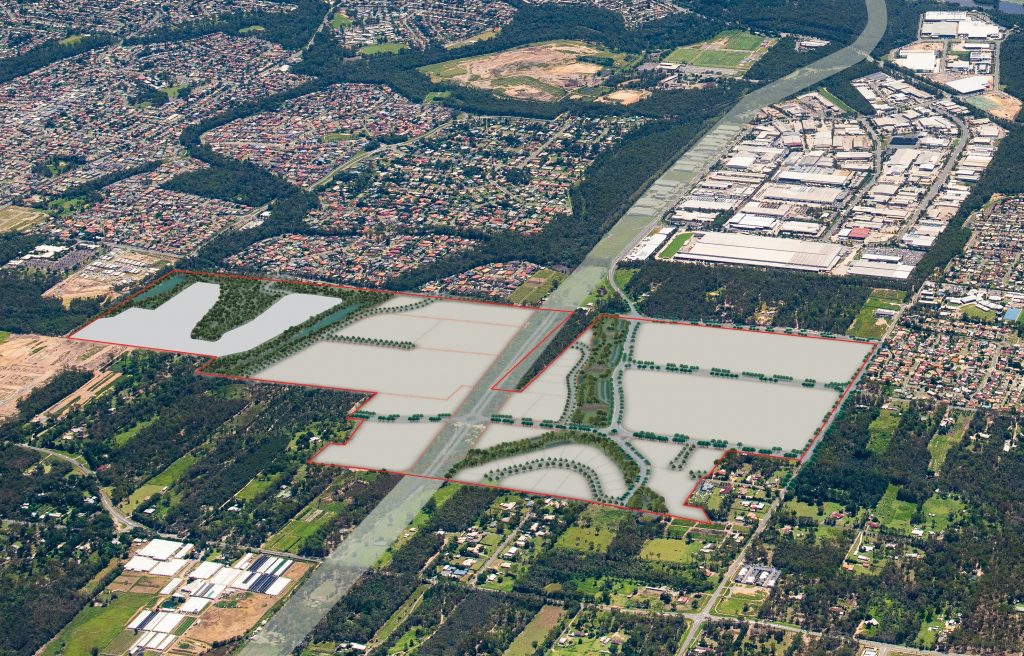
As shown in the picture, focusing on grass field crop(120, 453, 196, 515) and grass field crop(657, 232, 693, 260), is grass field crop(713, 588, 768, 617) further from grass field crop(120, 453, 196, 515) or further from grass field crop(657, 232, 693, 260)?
grass field crop(657, 232, 693, 260)

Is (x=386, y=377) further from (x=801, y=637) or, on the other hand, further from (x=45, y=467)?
(x=801, y=637)

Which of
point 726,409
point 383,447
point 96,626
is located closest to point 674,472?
point 726,409

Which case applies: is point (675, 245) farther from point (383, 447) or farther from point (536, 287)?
point (383, 447)

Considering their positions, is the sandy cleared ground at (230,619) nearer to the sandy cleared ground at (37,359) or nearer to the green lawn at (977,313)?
the sandy cleared ground at (37,359)

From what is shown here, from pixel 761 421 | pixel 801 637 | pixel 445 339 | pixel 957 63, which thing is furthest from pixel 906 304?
pixel 957 63

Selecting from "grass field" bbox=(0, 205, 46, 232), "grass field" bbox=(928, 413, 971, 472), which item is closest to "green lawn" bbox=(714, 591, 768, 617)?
"grass field" bbox=(928, 413, 971, 472)
